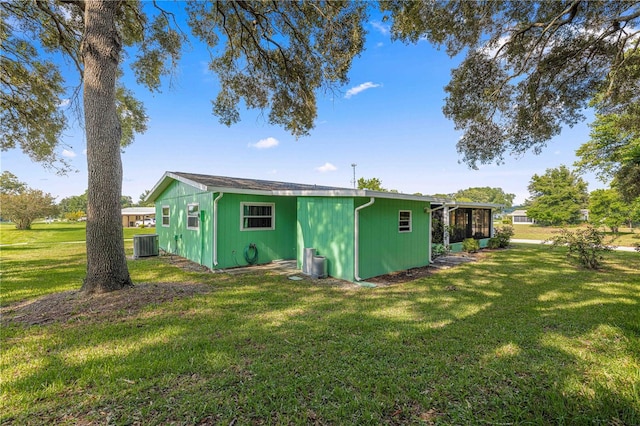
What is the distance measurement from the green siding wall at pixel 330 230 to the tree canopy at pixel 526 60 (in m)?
4.62

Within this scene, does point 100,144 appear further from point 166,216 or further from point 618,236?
point 618,236

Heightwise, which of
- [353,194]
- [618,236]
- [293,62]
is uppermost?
[293,62]

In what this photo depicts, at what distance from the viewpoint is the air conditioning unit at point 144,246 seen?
35.3 ft

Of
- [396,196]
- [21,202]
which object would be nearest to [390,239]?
[396,196]

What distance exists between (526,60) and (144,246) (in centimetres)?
1411

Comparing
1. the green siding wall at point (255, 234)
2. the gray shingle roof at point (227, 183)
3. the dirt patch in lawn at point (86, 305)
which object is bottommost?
the dirt patch in lawn at point (86, 305)

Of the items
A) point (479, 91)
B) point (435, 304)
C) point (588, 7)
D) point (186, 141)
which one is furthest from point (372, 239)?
point (186, 141)

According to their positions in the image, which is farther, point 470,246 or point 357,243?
point 470,246

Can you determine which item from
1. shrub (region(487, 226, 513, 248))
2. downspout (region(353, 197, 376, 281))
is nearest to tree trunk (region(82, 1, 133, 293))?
downspout (region(353, 197, 376, 281))

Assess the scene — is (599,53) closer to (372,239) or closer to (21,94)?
(372,239)

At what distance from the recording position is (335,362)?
3057 mm

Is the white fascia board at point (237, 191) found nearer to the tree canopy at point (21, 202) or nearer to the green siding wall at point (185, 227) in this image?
the green siding wall at point (185, 227)

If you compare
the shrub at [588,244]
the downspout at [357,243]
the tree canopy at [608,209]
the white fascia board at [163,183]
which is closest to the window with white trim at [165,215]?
the white fascia board at [163,183]

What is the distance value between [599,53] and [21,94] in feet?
57.7
